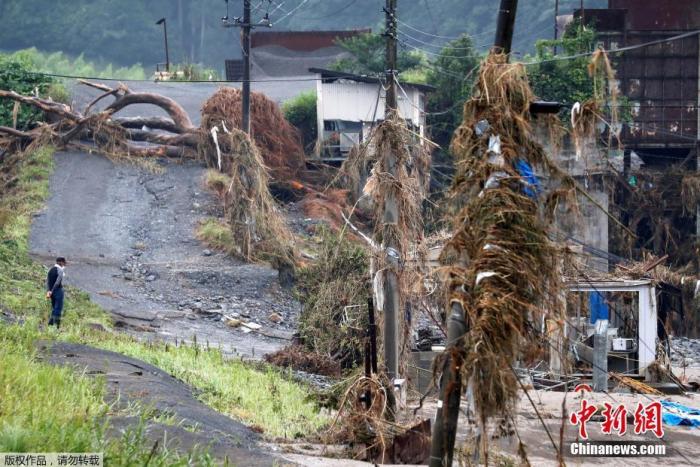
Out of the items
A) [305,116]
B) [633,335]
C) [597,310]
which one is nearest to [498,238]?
[633,335]

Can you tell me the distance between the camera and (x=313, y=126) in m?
40.4

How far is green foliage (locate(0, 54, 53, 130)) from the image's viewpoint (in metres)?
36.0

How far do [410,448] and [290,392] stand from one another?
4153 millimetres

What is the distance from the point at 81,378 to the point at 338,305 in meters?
10.8

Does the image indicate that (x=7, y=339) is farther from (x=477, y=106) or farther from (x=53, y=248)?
(x=53, y=248)

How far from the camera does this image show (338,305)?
22641mm

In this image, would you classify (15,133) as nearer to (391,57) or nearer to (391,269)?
(391,57)

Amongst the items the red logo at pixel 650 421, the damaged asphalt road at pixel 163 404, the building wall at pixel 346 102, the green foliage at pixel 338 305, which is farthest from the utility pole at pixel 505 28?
the building wall at pixel 346 102

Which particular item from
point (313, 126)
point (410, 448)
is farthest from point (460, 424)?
point (313, 126)

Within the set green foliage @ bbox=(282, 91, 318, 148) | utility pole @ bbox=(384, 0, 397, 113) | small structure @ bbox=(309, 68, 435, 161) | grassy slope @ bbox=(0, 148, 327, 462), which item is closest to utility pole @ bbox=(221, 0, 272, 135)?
small structure @ bbox=(309, 68, 435, 161)

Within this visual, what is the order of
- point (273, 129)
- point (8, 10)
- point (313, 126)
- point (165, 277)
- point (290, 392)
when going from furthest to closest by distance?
point (8, 10), point (313, 126), point (273, 129), point (165, 277), point (290, 392)

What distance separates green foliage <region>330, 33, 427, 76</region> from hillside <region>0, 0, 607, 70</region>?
19114mm

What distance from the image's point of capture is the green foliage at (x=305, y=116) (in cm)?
4028

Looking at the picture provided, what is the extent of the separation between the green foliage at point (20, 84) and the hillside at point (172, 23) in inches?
1178
